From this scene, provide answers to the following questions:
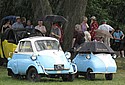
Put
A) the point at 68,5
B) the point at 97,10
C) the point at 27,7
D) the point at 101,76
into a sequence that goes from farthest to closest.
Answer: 1. the point at 97,10
2. the point at 27,7
3. the point at 68,5
4. the point at 101,76

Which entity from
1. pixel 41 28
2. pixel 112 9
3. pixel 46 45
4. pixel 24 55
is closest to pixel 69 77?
pixel 46 45

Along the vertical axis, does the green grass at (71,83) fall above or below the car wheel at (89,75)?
below

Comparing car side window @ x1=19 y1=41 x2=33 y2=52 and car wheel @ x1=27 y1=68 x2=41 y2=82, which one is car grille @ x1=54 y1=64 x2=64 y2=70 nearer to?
car wheel @ x1=27 y1=68 x2=41 y2=82

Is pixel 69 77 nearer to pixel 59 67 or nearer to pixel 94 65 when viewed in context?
pixel 59 67

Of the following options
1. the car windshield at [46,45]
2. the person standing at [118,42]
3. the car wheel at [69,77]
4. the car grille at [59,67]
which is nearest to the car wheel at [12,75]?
the car windshield at [46,45]

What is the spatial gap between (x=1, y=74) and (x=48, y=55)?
3455mm

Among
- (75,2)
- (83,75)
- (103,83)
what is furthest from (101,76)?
(75,2)

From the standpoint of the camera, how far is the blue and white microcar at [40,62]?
18016 mm

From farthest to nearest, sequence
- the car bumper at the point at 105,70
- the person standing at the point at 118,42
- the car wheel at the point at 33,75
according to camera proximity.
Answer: the person standing at the point at 118,42 → the car bumper at the point at 105,70 → the car wheel at the point at 33,75

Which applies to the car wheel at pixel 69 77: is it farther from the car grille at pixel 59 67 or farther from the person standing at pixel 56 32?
the person standing at pixel 56 32

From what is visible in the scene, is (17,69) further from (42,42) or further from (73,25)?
(73,25)

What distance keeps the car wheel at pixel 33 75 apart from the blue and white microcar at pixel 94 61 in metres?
2.15

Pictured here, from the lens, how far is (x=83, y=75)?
19.9 metres

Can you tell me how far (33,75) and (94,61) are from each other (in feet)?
7.98
